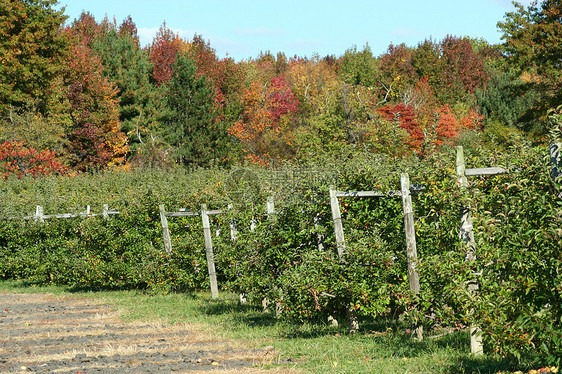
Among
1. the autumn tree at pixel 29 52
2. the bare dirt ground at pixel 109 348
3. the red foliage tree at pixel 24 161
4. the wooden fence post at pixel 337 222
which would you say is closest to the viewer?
the bare dirt ground at pixel 109 348

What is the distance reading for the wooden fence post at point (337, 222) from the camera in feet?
29.3

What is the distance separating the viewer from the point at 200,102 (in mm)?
47031

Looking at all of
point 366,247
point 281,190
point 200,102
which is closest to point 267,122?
point 200,102

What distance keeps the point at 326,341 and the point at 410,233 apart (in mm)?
1920

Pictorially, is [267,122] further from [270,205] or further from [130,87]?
[270,205]

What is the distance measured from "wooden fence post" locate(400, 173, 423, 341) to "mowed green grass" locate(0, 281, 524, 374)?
2.45 ft

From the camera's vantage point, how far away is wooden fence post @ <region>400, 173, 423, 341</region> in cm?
809

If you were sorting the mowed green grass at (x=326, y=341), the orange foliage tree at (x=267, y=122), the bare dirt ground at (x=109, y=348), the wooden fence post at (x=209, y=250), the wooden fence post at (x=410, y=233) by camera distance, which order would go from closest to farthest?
the mowed green grass at (x=326, y=341), the bare dirt ground at (x=109, y=348), the wooden fence post at (x=410, y=233), the wooden fence post at (x=209, y=250), the orange foliage tree at (x=267, y=122)

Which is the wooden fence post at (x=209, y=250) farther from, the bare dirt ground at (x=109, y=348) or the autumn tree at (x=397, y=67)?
the autumn tree at (x=397, y=67)

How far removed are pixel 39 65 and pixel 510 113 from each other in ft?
107

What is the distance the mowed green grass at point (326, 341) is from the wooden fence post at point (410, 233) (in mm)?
748

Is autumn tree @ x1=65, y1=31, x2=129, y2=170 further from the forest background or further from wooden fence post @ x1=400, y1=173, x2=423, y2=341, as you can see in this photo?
wooden fence post @ x1=400, y1=173, x2=423, y2=341

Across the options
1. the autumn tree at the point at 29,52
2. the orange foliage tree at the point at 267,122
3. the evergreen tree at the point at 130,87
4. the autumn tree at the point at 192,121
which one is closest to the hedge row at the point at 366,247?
the autumn tree at the point at 29,52

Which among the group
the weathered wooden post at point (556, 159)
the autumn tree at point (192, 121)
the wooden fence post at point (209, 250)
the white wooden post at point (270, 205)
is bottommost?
the wooden fence post at point (209, 250)
